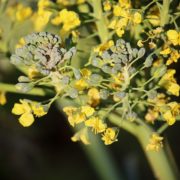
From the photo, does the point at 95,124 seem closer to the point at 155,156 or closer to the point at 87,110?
the point at 87,110

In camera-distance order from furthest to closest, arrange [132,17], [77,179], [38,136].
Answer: [38,136] < [77,179] < [132,17]

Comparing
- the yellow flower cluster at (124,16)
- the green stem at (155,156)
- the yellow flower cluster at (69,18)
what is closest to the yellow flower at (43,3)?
the yellow flower cluster at (69,18)

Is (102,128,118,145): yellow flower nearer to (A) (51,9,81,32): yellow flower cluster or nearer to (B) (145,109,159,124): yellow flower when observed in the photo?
(B) (145,109,159,124): yellow flower

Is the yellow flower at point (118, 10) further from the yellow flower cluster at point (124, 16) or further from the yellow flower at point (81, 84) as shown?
the yellow flower at point (81, 84)

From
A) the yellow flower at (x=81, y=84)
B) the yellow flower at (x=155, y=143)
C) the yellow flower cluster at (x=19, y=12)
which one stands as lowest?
the yellow flower at (x=155, y=143)

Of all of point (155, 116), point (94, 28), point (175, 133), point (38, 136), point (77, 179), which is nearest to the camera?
point (155, 116)

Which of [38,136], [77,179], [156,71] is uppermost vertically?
[156,71]

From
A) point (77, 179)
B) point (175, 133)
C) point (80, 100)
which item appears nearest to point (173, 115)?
point (80, 100)

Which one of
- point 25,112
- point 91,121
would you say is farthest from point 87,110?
point 25,112

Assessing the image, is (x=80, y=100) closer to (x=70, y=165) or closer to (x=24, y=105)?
(x=24, y=105)
